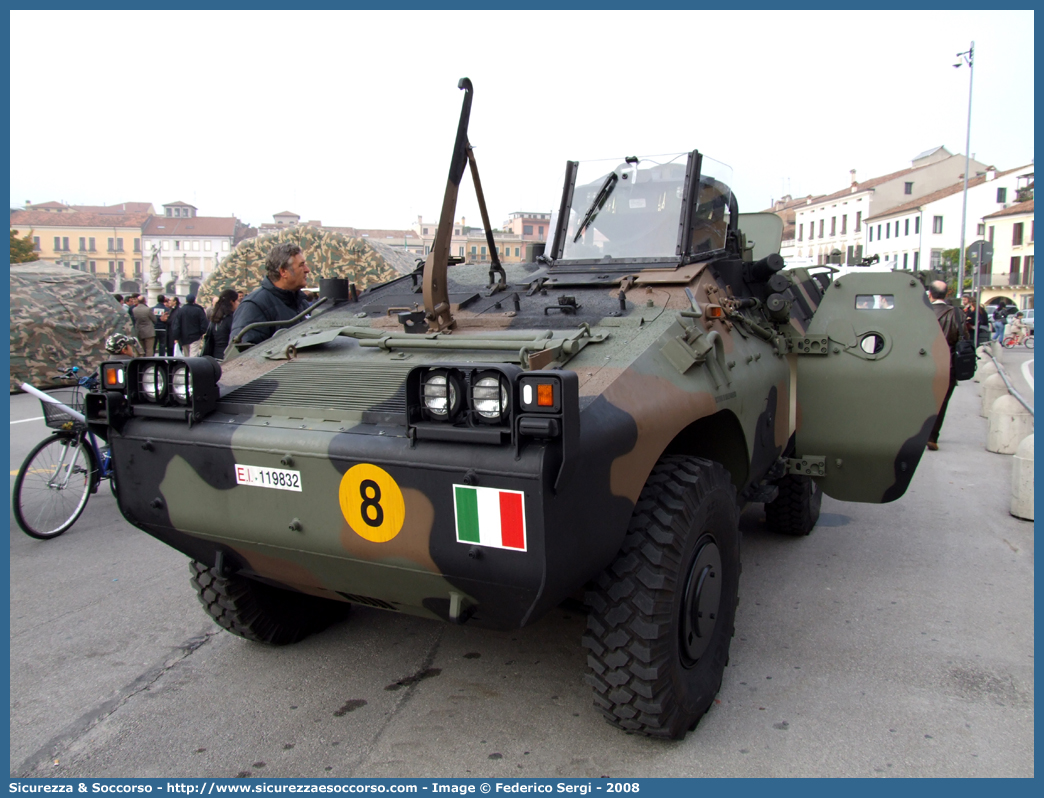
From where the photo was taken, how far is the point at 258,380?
343 centimetres

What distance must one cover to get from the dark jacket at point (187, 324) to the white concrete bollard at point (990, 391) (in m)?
10.7

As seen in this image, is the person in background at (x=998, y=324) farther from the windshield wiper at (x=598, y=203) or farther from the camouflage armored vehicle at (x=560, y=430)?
the windshield wiper at (x=598, y=203)

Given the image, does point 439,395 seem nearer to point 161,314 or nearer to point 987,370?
point 161,314

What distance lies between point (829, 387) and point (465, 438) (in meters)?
2.77

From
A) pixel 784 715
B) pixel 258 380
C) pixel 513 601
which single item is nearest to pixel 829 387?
pixel 784 715

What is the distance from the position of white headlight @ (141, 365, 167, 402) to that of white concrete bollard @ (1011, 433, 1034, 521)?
19.4ft

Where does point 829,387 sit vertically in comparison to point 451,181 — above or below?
below

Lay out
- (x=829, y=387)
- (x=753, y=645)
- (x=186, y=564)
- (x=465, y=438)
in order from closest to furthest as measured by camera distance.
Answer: (x=465, y=438) < (x=753, y=645) < (x=829, y=387) < (x=186, y=564)

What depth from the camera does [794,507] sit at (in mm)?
5668

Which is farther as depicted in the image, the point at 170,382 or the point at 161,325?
the point at 161,325

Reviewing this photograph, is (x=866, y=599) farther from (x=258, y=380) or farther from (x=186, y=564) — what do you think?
(x=186, y=564)

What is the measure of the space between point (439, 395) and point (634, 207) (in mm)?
2273

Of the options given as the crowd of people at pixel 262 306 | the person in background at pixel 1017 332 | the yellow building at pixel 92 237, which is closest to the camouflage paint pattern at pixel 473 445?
the crowd of people at pixel 262 306

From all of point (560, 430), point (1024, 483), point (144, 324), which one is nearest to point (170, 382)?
point (560, 430)
